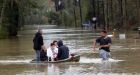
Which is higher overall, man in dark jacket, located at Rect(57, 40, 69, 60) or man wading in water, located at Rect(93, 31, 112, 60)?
man wading in water, located at Rect(93, 31, 112, 60)

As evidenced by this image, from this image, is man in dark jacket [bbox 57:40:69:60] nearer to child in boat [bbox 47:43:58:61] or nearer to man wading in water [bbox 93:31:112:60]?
child in boat [bbox 47:43:58:61]

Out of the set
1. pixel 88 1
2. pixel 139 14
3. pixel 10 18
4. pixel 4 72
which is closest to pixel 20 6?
pixel 10 18

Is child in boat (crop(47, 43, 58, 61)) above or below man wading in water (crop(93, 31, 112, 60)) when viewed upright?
below

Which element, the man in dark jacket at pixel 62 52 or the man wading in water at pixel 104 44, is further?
the man in dark jacket at pixel 62 52

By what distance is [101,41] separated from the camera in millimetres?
23047

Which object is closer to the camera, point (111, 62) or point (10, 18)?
point (111, 62)

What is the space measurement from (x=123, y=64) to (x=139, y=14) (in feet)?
199

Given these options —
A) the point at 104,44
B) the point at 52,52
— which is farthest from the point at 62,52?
the point at 104,44

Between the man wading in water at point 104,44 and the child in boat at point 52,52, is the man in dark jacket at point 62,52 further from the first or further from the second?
the man wading in water at point 104,44

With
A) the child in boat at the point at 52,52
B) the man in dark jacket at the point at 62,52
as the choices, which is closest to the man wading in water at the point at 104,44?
the man in dark jacket at the point at 62,52

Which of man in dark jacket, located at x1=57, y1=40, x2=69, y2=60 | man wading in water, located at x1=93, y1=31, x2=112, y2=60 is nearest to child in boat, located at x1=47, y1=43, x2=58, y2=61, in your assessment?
man in dark jacket, located at x1=57, y1=40, x2=69, y2=60

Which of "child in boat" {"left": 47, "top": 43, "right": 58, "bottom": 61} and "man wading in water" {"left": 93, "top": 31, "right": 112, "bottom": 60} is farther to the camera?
"child in boat" {"left": 47, "top": 43, "right": 58, "bottom": 61}

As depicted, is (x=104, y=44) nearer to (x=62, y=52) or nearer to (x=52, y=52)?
(x=62, y=52)

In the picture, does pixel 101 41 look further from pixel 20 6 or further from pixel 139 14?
pixel 139 14
